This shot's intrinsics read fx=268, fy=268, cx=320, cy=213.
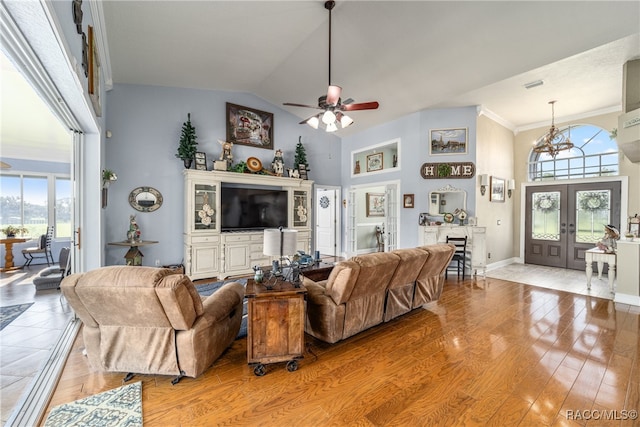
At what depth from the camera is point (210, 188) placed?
17.3ft

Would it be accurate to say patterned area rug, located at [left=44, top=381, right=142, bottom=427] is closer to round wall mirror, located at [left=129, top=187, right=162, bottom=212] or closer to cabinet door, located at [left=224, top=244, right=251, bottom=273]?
cabinet door, located at [left=224, top=244, right=251, bottom=273]

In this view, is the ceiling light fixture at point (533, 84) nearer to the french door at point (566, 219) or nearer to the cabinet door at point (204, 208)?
the french door at point (566, 219)

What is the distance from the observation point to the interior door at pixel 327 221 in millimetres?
7770

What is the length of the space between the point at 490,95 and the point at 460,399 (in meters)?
5.44

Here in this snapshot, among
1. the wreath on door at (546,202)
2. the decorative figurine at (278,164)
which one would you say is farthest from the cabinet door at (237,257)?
the wreath on door at (546,202)

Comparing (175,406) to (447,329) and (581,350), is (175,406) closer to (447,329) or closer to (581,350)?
(447,329)

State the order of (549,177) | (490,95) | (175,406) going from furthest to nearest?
(549,177) < (490,95) < (175,406)

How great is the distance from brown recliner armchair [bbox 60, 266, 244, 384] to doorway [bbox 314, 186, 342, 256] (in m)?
5.54

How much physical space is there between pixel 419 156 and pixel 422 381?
4.79 m

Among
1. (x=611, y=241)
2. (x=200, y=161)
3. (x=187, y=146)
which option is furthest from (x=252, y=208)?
(x=611, y=241)

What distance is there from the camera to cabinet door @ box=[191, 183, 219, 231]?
5.11 meters

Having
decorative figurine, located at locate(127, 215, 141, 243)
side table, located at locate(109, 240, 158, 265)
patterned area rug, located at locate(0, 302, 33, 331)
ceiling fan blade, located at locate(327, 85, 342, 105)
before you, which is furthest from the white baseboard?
patterned area rug, located at locate(0, 302, 33, 331)

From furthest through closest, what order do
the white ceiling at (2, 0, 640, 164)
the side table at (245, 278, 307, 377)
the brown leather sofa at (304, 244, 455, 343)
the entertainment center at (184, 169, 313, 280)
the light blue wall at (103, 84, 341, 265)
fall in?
1. the entertainment center at (184, 169, 313, 280)
2. the light blue wall at (103, 84, 341, 265)
3. the white ceiling at (2, 0, 640, 164)
4. the brown leather sofa at (304, 244, 455, 343)
5. the side table at (245, 278, 307, 377)

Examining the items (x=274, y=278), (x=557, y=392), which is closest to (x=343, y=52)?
(x=274, y=278)
